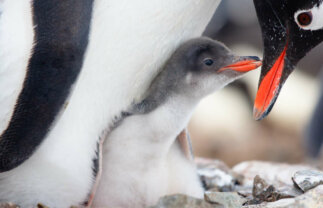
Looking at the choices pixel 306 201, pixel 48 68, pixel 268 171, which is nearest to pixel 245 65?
pixel 306 201

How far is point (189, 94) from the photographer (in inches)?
81.7

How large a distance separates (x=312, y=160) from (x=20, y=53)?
4.84 m

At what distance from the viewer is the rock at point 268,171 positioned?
2.69 metres

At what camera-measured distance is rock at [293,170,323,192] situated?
1.96 m

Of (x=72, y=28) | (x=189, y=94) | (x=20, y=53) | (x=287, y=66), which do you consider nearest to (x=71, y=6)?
(x=72, y=28)

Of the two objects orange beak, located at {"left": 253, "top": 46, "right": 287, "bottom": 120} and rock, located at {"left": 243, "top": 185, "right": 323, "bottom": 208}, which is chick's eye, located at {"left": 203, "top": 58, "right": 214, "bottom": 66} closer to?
orange beak, located at {"left": 253, "top": 46, "right": 287, "bottom": 120}

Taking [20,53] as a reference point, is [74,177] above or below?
below

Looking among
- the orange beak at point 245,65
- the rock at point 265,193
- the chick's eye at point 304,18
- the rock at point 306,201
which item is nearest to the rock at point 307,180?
the rock at point 265,193

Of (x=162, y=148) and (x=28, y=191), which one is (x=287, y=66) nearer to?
(x=162, y=148)

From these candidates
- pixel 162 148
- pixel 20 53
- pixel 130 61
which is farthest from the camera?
pixel 162 148

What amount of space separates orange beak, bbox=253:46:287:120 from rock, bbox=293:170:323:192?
0.23 meters

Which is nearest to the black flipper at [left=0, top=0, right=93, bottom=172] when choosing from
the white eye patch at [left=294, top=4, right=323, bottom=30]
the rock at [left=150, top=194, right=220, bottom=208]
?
the rock at [left=150, top=194, right=220, bottom=208]

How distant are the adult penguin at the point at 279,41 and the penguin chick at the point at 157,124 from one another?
2.5 inches

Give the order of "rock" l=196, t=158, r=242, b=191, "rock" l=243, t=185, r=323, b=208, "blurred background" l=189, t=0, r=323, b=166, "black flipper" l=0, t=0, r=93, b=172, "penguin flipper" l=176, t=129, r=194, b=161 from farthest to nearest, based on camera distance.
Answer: "blurred background" l=189, t=0, r=323, b=166 < "rock" l=196, t=158, r=242, b=191 < "penguin flipper" l=176, t=129, r=194, b=161 < "black flipper" l=0, t=0, r=93, b=172 < "rock" l=243, t=185, r=323, b=208
